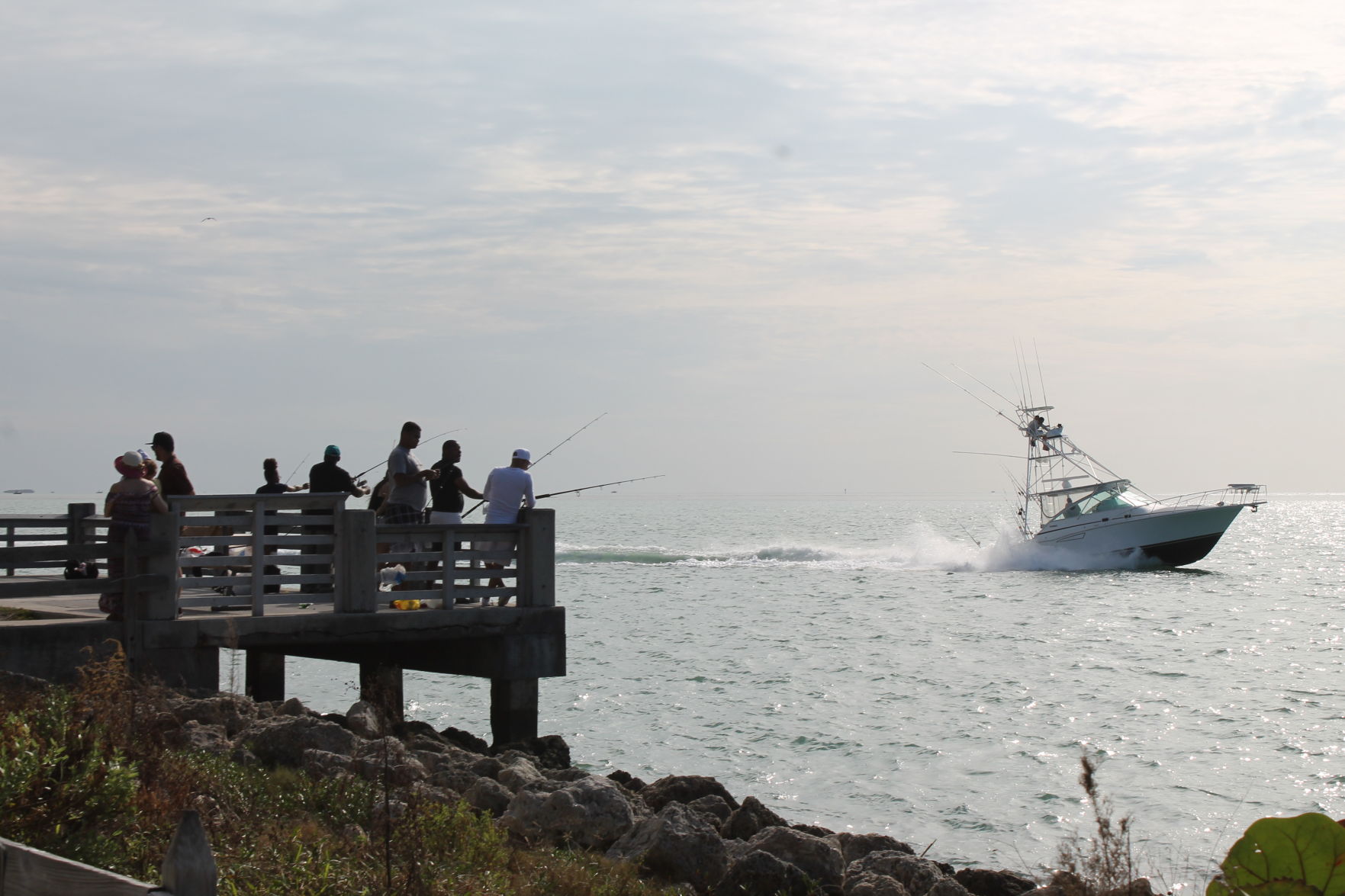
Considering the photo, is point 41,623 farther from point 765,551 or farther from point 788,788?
point 765,551

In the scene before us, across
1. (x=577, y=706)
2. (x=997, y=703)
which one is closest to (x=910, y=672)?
(x=997, y=703)

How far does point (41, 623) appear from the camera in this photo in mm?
10469

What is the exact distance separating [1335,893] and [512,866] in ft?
19.1

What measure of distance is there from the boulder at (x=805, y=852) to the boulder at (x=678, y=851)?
1.47ft

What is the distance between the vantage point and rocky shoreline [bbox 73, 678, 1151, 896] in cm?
945

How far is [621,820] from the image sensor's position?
412 inches

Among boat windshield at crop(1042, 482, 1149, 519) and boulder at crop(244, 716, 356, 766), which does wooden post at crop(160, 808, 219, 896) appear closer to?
boulder at crop(244, 716, 356, 766)

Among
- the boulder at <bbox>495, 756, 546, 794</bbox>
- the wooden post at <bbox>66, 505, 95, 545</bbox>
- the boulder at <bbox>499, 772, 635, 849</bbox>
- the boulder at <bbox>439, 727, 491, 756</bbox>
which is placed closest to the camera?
the boulder at <bbox>499, 772, 635, 849</bbox>

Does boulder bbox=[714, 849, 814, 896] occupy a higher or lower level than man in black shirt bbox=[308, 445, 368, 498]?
lower

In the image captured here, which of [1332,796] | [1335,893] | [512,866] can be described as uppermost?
[1335,893]

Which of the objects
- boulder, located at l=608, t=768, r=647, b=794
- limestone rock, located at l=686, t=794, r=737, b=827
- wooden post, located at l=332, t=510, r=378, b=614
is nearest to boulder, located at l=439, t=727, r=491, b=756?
boulder, located at l=608, t=768, r=647, b=794

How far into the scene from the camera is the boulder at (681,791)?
12445 mm

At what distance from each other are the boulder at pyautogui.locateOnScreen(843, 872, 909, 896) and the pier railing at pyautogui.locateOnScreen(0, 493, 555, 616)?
14.8 ft

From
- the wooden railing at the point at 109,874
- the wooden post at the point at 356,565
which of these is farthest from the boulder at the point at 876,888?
the wooden railing at the point at 109,874
